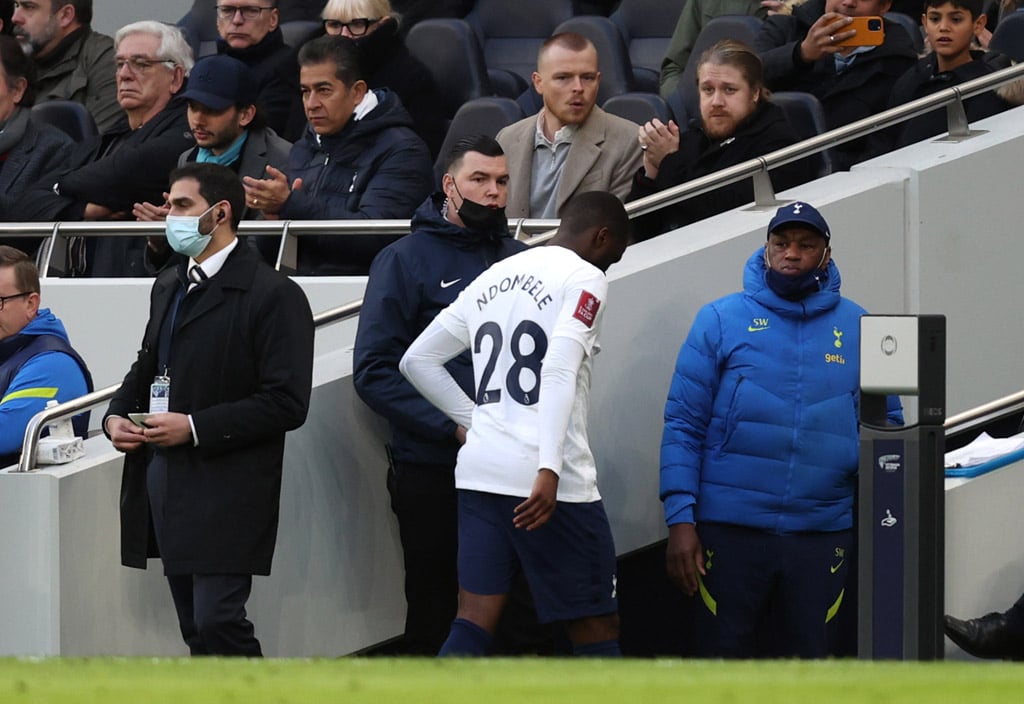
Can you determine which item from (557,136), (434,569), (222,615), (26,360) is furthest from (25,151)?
(222,615)

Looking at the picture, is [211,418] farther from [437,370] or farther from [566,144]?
[566,144]

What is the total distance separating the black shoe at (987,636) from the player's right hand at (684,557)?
0.86 m

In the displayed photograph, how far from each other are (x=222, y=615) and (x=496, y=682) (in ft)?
10.1

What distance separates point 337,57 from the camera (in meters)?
7.54

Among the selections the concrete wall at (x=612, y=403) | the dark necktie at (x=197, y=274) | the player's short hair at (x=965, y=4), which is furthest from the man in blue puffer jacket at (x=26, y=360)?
the player's short hair at (x=965, y=4)

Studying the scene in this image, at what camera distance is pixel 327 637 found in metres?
6.48

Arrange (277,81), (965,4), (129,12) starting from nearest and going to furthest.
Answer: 1. (965,4)
2. (277,81)
3. (129,12)

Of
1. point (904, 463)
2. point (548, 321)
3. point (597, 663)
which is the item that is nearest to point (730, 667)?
point (597, 663)

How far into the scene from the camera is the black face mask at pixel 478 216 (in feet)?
20.2

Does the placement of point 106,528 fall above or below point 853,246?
below

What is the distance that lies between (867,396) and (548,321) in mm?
1003

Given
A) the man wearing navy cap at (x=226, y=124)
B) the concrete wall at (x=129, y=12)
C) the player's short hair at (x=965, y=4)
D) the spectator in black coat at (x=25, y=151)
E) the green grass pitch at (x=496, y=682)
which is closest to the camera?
the green grass pitch at (x=496, y=682)

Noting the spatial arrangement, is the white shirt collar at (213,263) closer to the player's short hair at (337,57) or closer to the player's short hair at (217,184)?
the player's short hair at (217,184)

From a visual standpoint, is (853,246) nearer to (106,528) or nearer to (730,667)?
(106,528)
